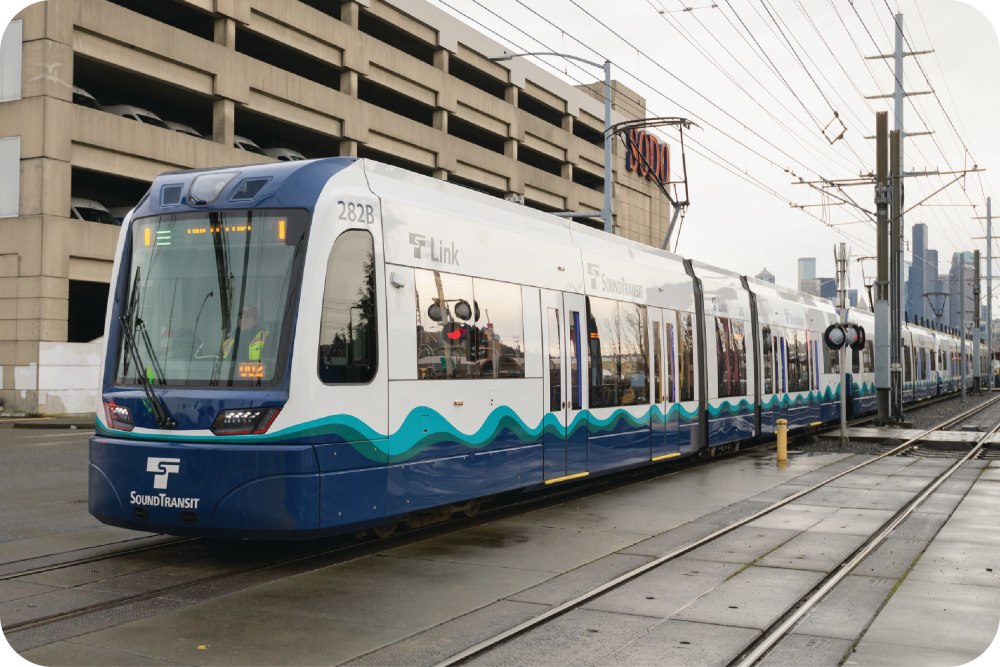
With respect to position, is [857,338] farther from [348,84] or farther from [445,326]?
[348,84]

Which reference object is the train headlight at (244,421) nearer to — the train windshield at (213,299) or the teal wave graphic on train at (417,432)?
the teal wave graphic on train at (417,432)

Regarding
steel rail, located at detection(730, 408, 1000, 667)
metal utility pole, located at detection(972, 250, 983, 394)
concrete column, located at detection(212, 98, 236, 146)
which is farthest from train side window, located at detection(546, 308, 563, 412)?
metal utility pole, located at detection(972, 250, 983, 394)

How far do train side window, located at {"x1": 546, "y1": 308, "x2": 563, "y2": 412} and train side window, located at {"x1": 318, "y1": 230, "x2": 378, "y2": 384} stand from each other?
3496 mm

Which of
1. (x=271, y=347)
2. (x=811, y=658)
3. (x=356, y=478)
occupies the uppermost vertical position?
(x=271, y=347)

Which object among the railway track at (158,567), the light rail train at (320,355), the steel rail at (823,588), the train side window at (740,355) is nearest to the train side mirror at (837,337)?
the train side window at (740,355)

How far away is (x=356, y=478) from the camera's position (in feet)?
27.7

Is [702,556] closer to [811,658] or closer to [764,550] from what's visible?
[764,550]

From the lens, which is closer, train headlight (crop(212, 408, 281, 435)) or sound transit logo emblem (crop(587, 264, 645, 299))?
train headlight (crop(212, 408, 281, 435))

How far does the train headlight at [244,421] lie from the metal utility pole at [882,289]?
2266 centimetres

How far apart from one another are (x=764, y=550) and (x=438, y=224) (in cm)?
434

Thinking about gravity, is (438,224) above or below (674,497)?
above

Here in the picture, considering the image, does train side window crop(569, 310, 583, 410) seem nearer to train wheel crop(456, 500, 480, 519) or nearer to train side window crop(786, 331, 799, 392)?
train wheel crop(456, 500, 480, 519)

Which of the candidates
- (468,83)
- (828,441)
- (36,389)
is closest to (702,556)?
(828,441)

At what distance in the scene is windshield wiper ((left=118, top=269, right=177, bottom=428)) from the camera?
8211 millimetres
